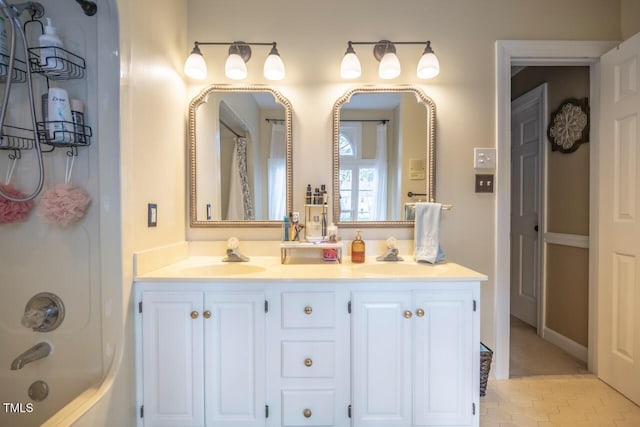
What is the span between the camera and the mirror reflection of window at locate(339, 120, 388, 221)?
1896 millimetres

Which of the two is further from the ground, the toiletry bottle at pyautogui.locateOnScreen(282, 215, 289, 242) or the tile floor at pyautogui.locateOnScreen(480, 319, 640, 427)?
the toiletry bottle at pyautogui.locateOnScreen(282, 215, 289, 242)

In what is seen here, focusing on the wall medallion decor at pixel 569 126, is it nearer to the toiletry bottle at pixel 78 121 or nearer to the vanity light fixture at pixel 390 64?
the vanity light fixture at pixel 390 64

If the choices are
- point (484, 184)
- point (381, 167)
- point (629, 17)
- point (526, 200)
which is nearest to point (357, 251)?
point (381, 167)

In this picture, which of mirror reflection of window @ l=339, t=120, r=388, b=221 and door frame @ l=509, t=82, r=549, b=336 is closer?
mirror reflection of window @ l=339, t=120, r=388, b=221

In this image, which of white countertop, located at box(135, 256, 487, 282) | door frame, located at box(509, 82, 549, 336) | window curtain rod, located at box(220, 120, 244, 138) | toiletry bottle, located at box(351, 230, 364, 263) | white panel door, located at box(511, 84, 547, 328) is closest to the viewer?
white countertop, located at box(135, 256, 487, 282)

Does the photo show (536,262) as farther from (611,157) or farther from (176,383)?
(176,383)

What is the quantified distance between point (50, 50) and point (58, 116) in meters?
0.27

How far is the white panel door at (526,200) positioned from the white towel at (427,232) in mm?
A: 1529

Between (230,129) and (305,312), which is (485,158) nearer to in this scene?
(305,312)

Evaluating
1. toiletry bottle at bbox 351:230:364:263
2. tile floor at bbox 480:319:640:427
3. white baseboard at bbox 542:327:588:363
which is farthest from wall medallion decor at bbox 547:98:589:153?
toiletry bottle at bbox 351:230:364:263

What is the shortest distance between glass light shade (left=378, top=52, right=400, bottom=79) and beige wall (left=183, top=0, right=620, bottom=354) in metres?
0.12

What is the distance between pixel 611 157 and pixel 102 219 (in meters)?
2.82

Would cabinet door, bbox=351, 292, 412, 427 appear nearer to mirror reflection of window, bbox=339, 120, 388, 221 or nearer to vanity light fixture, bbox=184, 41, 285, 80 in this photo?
mirror reflection of window, bbox=339, 120, 388, 221

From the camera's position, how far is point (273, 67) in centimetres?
180
